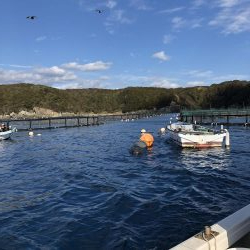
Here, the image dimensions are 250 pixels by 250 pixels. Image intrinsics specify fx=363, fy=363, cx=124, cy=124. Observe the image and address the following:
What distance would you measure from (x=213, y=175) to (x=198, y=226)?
38.6ft

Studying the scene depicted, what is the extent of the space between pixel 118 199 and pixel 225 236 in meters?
12.3

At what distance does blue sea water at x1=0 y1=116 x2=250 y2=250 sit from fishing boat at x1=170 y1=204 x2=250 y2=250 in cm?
463

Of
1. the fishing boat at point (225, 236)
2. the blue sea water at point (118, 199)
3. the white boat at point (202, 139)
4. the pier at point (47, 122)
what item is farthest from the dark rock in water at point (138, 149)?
the pier at point (47, 122)

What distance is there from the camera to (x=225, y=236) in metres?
9.14

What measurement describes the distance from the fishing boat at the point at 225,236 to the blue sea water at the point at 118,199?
15.2ft

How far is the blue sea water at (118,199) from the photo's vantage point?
15298 millimetres

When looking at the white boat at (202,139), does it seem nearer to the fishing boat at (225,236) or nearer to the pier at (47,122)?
the fishing boat at (225,236)

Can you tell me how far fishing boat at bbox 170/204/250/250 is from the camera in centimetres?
860

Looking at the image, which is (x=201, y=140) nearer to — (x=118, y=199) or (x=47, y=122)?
(x=118, y=199)

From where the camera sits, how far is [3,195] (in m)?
23.2

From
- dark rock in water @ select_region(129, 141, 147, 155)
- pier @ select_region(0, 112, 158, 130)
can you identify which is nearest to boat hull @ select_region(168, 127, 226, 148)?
dark rock in water @ select_region(129, 141, 147, 155)

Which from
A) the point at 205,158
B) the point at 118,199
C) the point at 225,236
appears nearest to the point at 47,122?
the point at 205,158

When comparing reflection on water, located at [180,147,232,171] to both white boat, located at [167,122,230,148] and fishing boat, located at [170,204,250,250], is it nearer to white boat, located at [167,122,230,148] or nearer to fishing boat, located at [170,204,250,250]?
white boat, located at [167,122,230,148]

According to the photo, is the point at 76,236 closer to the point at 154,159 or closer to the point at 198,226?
the point at 198,226
